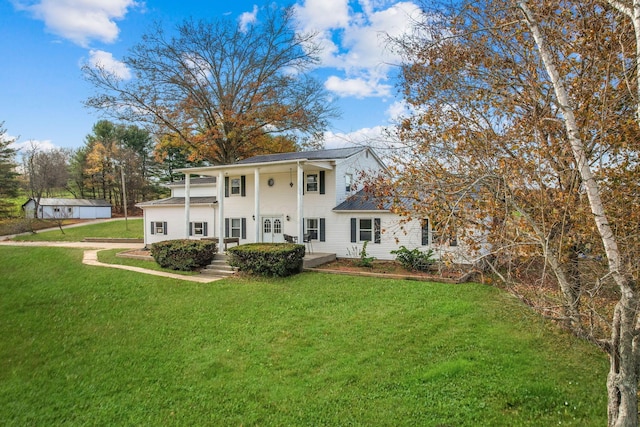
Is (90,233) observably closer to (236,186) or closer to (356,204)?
(236,186)

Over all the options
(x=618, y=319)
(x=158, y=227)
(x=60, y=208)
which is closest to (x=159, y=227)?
(x=158, y=227)

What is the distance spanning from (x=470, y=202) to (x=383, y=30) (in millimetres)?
3102

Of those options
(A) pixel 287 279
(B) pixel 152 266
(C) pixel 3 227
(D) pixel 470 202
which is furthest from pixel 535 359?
(C) pixel 3 227

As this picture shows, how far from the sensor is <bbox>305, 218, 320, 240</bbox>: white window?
1695cm

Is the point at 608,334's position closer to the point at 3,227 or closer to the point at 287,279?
the point at 287,279

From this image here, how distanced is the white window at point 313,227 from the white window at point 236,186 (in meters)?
4.39

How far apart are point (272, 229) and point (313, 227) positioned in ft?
7.99

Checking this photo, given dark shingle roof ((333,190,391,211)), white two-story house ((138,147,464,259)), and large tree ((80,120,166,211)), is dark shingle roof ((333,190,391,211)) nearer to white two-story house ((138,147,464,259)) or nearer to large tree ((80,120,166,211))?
white two-story house ((138,147,464,259))

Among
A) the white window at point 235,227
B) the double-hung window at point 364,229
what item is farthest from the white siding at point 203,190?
the double-hung window at point 364,229

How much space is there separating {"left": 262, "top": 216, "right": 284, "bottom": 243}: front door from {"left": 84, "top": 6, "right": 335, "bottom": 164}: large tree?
28.2ft

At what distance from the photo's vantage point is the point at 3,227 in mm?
31250

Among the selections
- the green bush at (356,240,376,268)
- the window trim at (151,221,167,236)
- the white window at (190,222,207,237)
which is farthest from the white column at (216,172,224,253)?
the green bush at (356,240,376,268)

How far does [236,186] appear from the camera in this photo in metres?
19.1

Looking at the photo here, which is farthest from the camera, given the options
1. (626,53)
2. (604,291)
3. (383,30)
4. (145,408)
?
(383,30)
